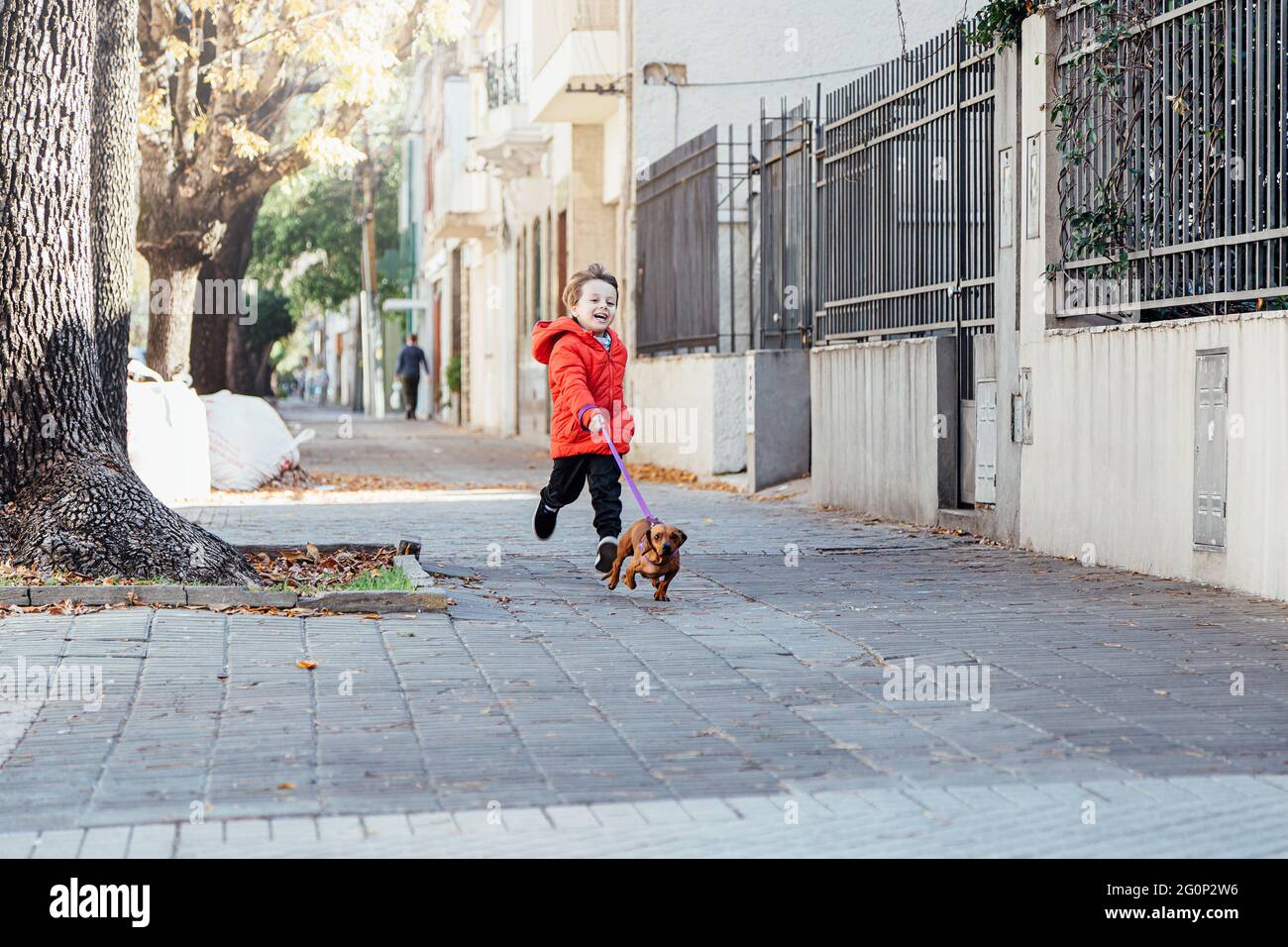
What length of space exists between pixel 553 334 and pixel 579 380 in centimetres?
29

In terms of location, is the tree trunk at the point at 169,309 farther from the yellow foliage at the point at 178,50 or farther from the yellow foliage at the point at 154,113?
the yellow foliage at the point at 178,50

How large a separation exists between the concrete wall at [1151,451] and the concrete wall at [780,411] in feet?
18.0

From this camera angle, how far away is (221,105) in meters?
19.7

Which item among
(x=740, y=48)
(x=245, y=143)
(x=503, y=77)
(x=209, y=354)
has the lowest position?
(x=209, y=354)

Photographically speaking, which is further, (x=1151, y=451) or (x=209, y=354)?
(x=209, y=354)

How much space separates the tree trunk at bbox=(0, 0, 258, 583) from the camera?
27.9 ft

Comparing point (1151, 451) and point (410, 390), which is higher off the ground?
point (410, 390)

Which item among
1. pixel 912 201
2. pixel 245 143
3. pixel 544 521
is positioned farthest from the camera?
pixel 245 143

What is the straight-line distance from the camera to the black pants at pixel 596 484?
29.7ft

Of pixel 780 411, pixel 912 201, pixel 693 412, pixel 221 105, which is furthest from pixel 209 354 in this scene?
pixel 912 201

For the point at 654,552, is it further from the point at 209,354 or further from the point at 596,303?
the point at 209,354

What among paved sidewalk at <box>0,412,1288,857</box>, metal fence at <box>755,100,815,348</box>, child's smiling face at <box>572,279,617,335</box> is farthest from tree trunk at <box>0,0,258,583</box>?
metal fence at <box>755,100,815,348</box>

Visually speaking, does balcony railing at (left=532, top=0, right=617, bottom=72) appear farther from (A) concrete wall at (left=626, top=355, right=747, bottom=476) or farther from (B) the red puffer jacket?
(B) the red puffer jacket
